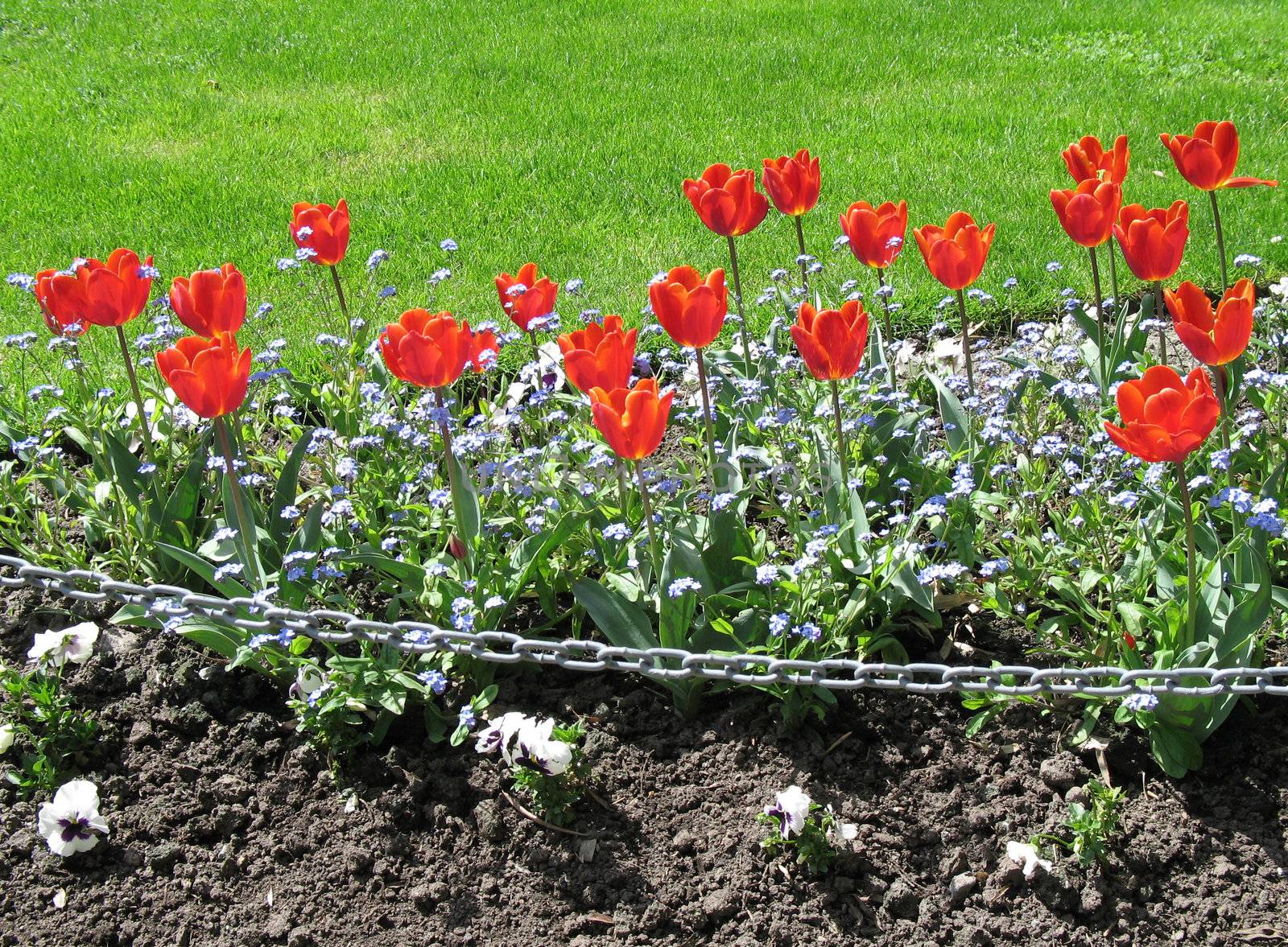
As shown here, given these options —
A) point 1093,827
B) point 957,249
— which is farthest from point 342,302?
point 1093,827

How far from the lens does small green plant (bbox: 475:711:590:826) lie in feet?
6.89

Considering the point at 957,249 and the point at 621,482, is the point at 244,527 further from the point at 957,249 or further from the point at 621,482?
the point at 957,249

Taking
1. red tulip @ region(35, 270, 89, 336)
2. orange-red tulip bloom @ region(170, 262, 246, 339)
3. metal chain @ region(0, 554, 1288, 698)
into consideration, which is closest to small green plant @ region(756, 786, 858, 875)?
metal chain @ region(0, 554, 1288, 698)

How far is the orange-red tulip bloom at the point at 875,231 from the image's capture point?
8.29 ft

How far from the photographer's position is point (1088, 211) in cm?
253

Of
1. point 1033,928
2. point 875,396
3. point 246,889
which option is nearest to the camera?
point 1033,928

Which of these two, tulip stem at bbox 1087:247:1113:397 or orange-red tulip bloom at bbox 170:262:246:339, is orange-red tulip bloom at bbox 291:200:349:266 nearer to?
Result: orange-red tulip bloom at bbox 170:262:246:339

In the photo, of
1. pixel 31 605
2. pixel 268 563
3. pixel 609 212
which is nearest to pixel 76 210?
pixel 609 212

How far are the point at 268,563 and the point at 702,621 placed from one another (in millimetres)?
993

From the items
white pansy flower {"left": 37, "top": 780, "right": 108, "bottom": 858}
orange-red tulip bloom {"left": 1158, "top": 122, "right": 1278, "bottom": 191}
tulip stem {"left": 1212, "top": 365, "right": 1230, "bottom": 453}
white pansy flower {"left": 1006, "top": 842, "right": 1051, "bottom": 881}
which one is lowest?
white pansy flower {"left": 1006, "top": 842, "right": 1051, "bottom": 881}

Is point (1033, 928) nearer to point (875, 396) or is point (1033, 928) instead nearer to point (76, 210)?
point (875, 396)

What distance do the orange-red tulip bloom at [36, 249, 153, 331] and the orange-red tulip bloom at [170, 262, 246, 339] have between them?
0.11 m

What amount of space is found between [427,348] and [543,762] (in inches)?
30.1

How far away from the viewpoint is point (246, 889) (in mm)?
2164
